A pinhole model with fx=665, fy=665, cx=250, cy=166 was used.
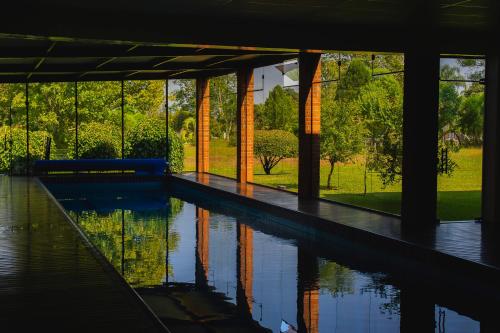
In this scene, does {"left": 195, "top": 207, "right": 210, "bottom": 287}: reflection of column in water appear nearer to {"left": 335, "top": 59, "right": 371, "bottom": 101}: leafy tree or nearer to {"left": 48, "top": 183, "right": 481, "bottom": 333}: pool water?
{"left": 48, "top": 183, "right": 481, "bottom": 333}: pool water

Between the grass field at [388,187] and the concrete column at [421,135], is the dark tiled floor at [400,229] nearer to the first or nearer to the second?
the concrete column at [421,135]

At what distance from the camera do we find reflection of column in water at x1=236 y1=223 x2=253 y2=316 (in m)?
6.56

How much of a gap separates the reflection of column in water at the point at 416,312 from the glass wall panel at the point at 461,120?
4.68m

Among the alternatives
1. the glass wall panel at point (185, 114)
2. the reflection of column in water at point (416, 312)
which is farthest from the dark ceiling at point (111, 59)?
the glass wall panel at point (185, 114)

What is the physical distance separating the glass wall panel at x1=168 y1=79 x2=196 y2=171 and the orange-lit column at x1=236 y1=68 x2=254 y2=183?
1003 cm

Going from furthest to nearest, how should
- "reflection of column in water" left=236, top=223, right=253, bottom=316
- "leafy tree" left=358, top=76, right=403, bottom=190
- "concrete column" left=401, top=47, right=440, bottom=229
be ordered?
"leafy tree" left=358, top=76, right=403, bottom=190 < "concrete column" left=401, top=47, right=440, bottom=229 < "reflection of column in water" left=236, top=223, right=253, bottom=316

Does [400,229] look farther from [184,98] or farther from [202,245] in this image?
[184,98]

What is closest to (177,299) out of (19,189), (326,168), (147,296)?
(147,296)

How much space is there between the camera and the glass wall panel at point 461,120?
11344 millimetres

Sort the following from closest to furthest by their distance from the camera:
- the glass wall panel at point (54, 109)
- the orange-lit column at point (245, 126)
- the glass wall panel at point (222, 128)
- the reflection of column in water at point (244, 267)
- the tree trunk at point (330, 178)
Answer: the reflection of column in water at point (244, 267)
the orange-lit column at point (245, 126)
the tree trunk at point (330, 178)
the glass wall panel at point (222, 128)
the glass wall panel at point (54, 109)

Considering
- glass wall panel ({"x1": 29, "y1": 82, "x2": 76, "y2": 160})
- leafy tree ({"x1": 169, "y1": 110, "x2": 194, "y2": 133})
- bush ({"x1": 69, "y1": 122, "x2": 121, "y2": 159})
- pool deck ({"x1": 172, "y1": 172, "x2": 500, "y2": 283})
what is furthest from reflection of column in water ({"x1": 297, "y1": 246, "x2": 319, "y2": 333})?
leafy tree ({"x1": 169, "y1": 110, "x2": 194, "y2": 133})

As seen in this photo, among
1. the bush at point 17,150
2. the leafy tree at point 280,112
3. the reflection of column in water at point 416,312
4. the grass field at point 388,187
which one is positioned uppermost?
the leafy tree at point 280,112

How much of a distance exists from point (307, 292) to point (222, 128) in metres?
18.7

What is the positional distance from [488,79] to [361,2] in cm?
400
